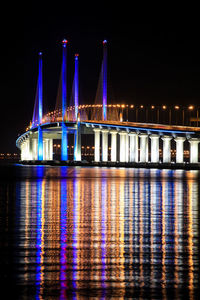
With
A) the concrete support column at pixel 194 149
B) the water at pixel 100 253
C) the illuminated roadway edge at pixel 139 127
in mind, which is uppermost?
the illuminated roadway edge at pixel 139 127

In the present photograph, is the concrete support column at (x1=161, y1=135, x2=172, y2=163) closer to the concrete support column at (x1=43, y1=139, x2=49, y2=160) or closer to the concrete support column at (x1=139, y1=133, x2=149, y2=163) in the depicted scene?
the concrete support column at (x1=139, y1=133, x2=149, y2=163)

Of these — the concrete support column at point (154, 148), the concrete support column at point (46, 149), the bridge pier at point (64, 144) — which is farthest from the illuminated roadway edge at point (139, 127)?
the concrete support column at point (46, 149)

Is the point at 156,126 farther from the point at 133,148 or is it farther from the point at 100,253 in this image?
the point at 100,253

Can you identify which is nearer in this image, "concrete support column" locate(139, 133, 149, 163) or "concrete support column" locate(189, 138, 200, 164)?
"concrete support column" locate(189, 138, 200, 164)

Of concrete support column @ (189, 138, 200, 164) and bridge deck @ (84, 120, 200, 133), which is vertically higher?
bridge deck @ (84, 120, 200, 133)

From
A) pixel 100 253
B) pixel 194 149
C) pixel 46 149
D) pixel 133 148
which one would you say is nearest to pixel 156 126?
pixel 194 149

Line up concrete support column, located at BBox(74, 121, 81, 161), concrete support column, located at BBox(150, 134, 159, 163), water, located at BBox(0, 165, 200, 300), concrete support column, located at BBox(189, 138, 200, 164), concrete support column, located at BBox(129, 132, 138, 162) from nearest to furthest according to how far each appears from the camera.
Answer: water, located at BBox(0, 165, 200, 300)
concrete support column, located at BBox(74, 121, 81, 161)
concrete support column, located at BBox(189, 138, 200, 164)
concrete support column, located at BBox(150, 134, 159, 163)
concrete support column, located at BBox(129, 132, 138, 162)

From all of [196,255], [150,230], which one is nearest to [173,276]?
[196,255]

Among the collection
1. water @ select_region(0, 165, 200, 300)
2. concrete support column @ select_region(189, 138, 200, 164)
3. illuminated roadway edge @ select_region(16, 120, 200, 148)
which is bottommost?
water @ select_region(0, 165, 200, 300)

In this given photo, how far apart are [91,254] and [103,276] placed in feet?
4.94

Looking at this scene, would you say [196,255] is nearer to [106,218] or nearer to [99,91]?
[106,218]

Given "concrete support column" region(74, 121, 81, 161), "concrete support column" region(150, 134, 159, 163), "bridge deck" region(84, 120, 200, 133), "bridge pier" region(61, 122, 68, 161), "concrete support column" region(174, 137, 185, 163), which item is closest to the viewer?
"bridge pier" region(61, 122, 68, 161)

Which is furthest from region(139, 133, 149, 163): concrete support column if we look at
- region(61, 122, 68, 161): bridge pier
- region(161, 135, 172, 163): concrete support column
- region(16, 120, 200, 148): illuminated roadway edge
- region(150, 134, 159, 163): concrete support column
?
region(61, 122, 68, 161): bridge pier

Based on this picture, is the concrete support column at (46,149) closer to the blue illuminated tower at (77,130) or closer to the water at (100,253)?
the blue illuminated tower at (77,130)
